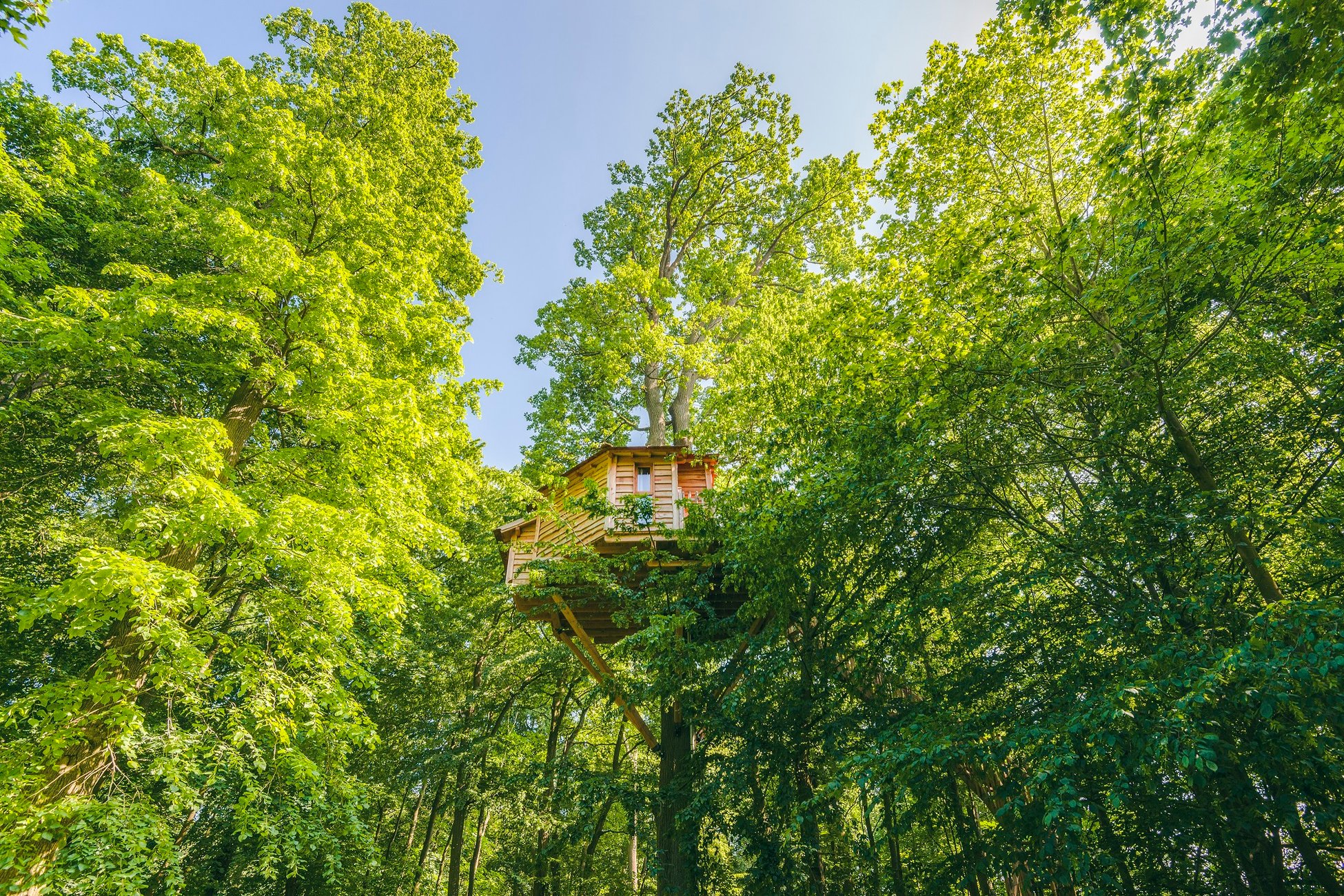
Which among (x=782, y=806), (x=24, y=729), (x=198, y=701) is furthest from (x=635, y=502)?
(x=24, y=729)

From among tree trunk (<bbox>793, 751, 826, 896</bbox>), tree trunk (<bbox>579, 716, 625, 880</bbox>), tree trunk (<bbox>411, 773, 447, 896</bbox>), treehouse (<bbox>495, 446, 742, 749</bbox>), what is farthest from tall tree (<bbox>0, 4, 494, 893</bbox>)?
tree trunk (<bbox>579, 716, 625, 880</bbox>)

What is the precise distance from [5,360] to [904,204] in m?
10.6

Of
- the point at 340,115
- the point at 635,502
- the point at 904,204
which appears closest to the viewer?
the point at 904,204

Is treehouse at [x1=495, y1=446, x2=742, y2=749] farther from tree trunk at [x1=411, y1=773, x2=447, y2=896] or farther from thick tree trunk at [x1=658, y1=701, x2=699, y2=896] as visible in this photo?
tree trunk at [x1=411, y1=773, x2=447, y2=896]

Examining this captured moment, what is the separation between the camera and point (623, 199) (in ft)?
55.8

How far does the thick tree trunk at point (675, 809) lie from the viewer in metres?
7.42

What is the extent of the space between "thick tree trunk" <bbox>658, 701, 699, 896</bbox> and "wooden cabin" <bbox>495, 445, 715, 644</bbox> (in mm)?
1766

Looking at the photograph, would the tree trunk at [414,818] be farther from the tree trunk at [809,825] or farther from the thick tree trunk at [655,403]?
the tree trunk at [809,825]

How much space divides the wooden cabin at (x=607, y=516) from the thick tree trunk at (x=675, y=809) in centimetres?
177

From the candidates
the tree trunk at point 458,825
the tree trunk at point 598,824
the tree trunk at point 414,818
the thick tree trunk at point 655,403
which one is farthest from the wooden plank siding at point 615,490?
the tree trunk at point 414,818

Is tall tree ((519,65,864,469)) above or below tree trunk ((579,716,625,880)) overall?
above

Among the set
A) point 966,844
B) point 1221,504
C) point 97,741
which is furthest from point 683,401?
point 97,741

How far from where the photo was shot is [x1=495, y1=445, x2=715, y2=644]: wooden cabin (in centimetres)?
977

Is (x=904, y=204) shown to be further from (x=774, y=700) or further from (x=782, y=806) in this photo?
(x=782, y=806)
